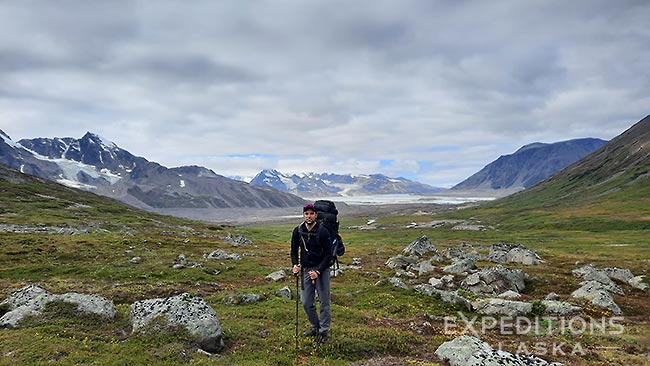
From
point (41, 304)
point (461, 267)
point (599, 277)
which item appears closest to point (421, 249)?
point (461, 267)

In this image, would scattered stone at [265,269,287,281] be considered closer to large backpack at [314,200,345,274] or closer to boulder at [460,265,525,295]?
boulder at [460,265,525,295]

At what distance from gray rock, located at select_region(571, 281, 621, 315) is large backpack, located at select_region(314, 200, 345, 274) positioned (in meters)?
24.4

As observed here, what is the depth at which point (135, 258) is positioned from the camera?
151 ft

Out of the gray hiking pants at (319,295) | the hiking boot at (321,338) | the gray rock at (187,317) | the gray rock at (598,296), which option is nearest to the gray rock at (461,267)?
the gray rock at (598,296)

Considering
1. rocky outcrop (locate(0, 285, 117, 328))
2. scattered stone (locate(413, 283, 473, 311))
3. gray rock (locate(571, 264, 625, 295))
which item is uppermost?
rocky outcrop (locate(0, 285, 117, 328))

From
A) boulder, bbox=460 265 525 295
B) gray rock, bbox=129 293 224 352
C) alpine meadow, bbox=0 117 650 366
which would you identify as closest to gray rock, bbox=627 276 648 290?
alpine meadow, bbox=0 117 650 366

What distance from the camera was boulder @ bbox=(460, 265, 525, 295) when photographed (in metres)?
35.1

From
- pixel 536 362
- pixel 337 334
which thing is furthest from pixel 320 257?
pixel 536 362

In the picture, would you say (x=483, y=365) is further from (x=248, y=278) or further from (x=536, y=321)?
(x=248, y=278)

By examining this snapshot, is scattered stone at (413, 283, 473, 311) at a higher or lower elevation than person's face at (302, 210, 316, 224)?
lower

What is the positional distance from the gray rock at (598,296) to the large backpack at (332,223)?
80.0 ft

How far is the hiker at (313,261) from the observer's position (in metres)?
16.3

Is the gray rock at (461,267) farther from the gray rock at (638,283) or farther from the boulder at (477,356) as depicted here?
the boulder at (477,356)

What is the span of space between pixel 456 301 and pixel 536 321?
5.63m
